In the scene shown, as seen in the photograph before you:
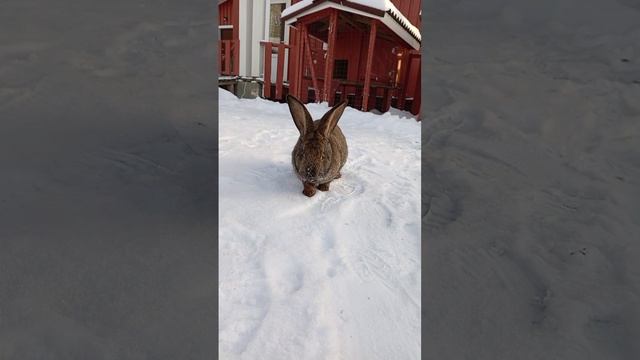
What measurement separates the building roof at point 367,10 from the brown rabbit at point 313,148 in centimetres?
492

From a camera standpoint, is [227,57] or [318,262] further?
[227,57]

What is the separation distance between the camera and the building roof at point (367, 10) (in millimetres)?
6227

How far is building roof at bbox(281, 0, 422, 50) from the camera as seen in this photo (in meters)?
6.23

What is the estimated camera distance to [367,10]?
6.30m

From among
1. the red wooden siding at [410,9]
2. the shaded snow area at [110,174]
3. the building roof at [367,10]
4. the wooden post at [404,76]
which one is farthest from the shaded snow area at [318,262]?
the red wooden siding at [410,9]

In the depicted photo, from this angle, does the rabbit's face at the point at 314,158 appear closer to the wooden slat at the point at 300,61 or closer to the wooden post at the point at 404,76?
the wooden slat at the point at 300,61

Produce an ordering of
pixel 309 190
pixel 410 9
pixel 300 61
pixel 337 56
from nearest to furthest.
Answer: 1. pixel 309 190
2. pixel 300 61
3. pixel 337 56
4. pixel 410 9

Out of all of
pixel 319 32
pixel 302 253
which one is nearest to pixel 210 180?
pixel 302 253

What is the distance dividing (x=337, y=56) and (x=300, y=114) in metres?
7.55
